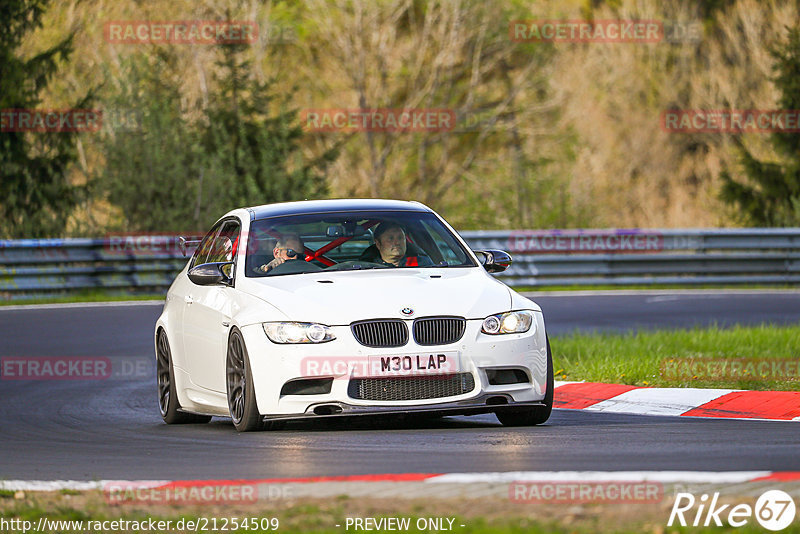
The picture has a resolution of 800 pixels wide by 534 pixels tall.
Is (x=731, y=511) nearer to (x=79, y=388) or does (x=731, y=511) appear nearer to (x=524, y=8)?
(x=79, y=388)

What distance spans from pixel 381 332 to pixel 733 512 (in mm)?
3692

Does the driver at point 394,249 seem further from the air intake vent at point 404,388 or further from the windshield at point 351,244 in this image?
the air intake vent at point 404,388

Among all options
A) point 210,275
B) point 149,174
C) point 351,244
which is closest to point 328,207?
point 351,244

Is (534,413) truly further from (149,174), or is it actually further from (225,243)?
(149,174)

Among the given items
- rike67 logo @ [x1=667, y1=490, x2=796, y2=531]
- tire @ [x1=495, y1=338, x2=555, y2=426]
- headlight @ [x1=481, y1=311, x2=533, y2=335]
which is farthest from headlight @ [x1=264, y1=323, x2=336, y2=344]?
rike67 logo @ [x1=667, y1=490, x2=796, y2=531]

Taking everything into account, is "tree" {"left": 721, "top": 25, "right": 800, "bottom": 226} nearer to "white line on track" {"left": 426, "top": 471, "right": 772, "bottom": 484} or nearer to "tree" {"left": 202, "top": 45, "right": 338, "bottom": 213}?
"tree" {"left": 202, "top": 45, "right": 338, "bottom": 213}

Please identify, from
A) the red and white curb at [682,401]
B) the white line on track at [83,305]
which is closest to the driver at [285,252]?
the red and white curb at [682,401]

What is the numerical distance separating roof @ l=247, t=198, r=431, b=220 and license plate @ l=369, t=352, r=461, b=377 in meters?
1.91

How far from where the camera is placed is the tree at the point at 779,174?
108ft

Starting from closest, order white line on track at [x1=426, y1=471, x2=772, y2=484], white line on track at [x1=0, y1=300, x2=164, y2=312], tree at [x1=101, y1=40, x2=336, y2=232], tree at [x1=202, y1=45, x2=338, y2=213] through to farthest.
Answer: white line on track at [x1=426, y1=471, x2=772, y2=484] < white line on track at [x1=0, y1=300, x2=164, y2=312] < tree at [x1=101, y1=40, x2=336, y2=232] < tree at [x1=202, y1=45, x2=338, y2=213]

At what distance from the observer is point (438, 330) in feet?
29.8

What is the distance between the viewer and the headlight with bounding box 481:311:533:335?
30.2ft

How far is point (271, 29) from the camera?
41.5 metres

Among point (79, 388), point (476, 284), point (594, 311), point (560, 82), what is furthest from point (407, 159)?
point (476, 284)
